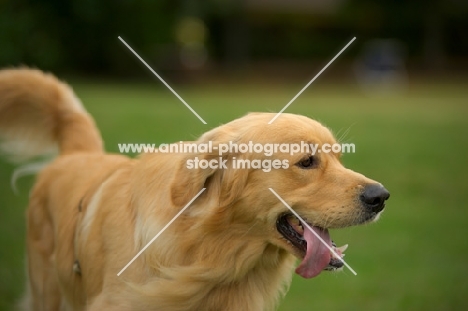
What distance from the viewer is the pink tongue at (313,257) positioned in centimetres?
424

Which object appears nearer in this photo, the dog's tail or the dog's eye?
the dog's eye


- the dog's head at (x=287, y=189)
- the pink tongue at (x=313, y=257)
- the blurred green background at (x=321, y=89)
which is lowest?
the blurred green background at (x=321, y=89)

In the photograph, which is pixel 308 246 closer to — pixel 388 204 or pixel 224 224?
pixel 224 224

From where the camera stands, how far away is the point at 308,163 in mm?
4352

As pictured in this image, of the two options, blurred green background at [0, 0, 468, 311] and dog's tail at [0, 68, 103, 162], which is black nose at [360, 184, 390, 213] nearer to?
blurred green background at [0, 0, 468, 311]

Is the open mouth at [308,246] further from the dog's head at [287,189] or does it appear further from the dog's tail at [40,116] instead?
the dog's tail at [40,116]

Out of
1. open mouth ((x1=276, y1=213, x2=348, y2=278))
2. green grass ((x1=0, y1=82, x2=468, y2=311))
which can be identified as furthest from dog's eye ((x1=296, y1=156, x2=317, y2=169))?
Answer: green grass ((x1=0, y1=82, x2=468, y2=311))

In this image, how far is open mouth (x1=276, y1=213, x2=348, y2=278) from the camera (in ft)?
13.9

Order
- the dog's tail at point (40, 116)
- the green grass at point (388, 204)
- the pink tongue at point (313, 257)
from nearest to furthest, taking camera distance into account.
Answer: the pink tongue at point (313, 257) < the dog's tail at point (40, 116) < the green grass at point (388, 204)

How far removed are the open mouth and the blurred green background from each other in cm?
95

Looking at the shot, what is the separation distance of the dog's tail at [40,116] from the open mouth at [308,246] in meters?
2.34

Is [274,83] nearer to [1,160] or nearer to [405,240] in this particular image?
[1,160]

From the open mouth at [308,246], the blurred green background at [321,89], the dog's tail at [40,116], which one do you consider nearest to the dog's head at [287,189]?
the open mouth at [308,246]

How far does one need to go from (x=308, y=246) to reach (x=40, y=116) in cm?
297
